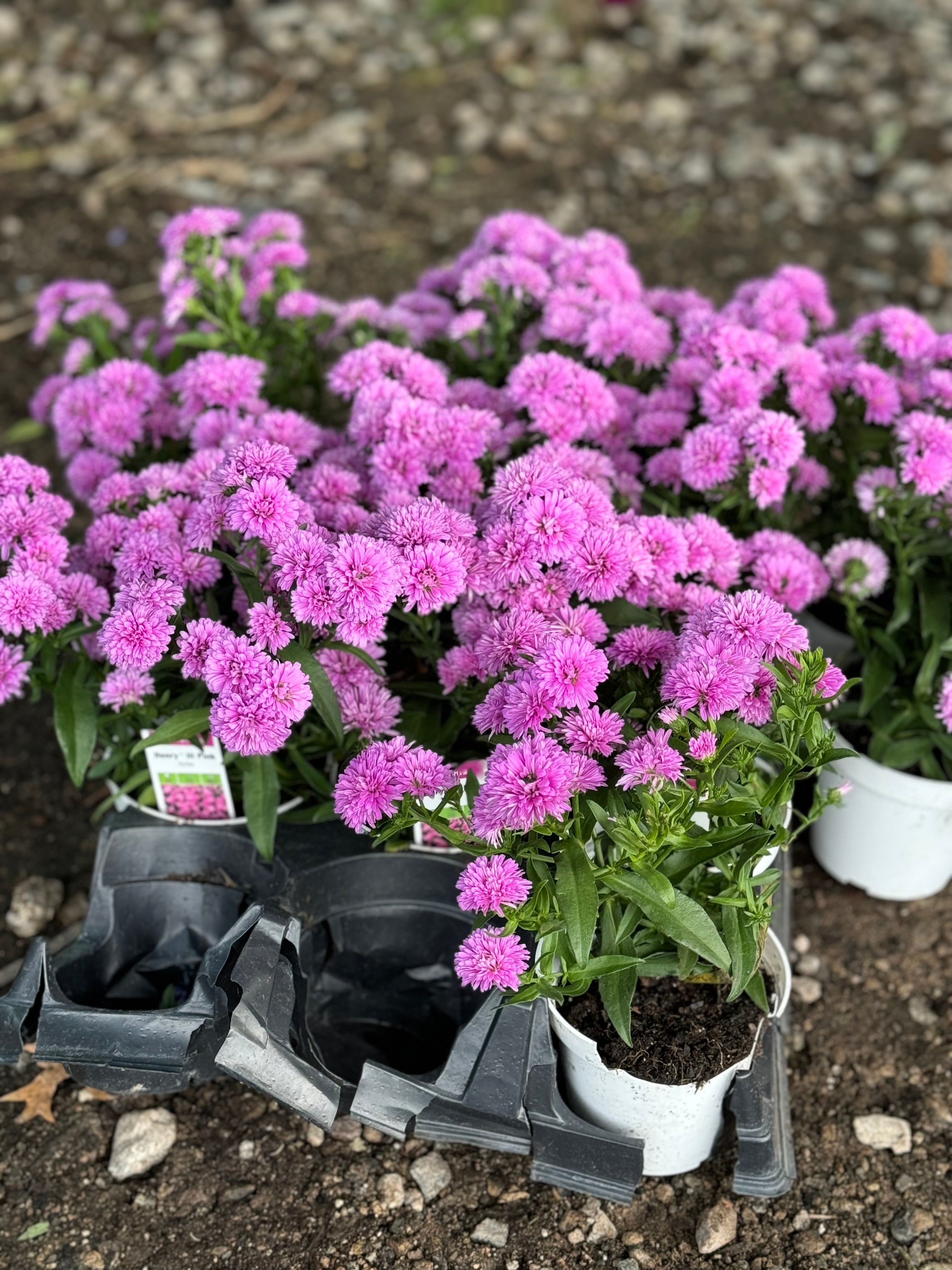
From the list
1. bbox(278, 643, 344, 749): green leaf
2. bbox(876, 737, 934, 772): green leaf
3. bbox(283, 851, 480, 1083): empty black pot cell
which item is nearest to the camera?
bbox(278, 643, 344, 749): green leaf

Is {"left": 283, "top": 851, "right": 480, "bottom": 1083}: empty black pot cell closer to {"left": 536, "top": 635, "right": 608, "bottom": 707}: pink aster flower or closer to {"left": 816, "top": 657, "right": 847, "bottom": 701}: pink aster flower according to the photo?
{"left": 536, "top": 635, "right": 608, "bottom": 707}: pink aster flower

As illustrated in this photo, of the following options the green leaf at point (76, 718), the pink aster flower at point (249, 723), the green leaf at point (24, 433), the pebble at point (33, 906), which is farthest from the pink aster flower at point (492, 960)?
the green leaf at point (24, 433)

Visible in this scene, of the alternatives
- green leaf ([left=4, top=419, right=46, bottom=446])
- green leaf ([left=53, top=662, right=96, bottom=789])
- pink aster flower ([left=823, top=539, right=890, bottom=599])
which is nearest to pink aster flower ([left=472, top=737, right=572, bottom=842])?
green leaf ([left=53, top=662, right=96, bottom=789])

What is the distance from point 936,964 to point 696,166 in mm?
3051

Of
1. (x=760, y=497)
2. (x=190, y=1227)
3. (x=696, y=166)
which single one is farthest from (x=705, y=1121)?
(x=696, y=166)

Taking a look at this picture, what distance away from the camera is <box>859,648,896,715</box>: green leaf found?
2148mm

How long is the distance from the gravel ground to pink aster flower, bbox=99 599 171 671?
2.71 ft

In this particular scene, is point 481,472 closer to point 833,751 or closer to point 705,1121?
point 833,751

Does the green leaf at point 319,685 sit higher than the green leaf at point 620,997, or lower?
higher

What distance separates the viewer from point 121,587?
1.86 meters

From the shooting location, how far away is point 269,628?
1705 mm

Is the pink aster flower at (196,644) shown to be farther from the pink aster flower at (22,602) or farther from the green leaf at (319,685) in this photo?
the pink aster flower at (22,602)

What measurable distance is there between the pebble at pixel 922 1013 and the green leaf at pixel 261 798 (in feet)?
3.83

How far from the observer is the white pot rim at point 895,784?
2.18m
